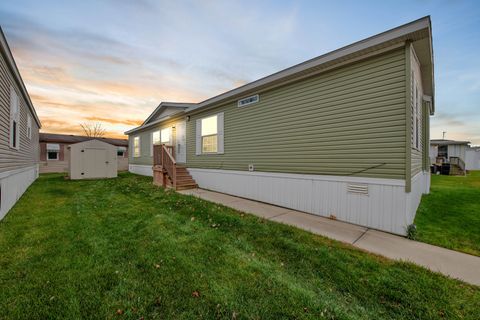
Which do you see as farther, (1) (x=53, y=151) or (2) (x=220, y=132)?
(1) (x=53, y=151)

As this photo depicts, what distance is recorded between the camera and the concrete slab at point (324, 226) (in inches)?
146

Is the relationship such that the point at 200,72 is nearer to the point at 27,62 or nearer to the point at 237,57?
the point at 237,57

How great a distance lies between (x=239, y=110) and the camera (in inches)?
286

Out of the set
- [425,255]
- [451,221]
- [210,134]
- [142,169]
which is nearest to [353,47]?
[425,255]

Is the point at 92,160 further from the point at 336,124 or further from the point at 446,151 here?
the point at 446,151

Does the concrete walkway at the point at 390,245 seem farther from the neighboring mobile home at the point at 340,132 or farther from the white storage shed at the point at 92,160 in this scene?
the white storage shed at the point at 92,160

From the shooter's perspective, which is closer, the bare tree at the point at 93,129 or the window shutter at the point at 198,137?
the window shutter at the point at 198,137

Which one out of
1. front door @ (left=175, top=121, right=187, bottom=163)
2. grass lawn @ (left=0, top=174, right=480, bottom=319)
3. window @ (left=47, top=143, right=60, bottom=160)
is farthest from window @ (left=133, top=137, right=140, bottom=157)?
grass lawn @ (left=0, top=174, right=480, bottom=319)

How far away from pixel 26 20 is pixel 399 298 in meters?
12.0

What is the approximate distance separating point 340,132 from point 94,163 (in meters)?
15.1

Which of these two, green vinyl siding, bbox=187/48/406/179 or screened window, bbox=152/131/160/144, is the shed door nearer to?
screened window, bbox=152/131/160/144

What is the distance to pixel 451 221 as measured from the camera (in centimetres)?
474

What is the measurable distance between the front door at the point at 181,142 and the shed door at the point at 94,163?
6753mm

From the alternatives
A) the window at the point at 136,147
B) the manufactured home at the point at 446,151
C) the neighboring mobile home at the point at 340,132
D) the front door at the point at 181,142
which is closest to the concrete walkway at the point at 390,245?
the neighboring mobile home at the point at 340,132
